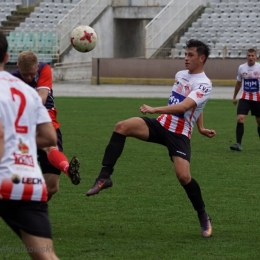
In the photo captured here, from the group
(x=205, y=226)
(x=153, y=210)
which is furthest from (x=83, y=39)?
(x=205, y=226)

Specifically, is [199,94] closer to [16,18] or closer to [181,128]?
[181,128]

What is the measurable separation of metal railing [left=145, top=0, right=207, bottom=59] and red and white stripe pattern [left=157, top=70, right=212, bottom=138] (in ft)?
90.6

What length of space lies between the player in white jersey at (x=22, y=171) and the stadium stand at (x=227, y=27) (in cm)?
3014

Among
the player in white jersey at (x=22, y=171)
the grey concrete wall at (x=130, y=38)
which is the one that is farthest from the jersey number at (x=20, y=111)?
the grey concrete wall at (x=130, y=38)

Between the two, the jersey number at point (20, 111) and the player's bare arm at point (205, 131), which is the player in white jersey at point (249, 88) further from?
the jersey number at point (20, 111)

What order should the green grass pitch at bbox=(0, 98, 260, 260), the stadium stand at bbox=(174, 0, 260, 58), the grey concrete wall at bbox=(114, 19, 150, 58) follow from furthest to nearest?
the grey concrete wall at bbox=(114, 19, 150, 58) < the stadium stand at bbox=(174, 0, 260, 58) < the green grass pitch at bbox=(0, 98, 260, 260)

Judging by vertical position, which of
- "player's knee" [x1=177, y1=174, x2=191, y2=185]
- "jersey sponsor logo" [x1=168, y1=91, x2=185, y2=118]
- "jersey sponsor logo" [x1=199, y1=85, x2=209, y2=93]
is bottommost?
"player's knee" [x1=177, y1=174, x2=191, y2=185]

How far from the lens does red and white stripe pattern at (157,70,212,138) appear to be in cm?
755

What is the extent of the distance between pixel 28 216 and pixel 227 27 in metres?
33.1

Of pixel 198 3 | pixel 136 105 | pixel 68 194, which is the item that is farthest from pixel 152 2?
pixel 68 194

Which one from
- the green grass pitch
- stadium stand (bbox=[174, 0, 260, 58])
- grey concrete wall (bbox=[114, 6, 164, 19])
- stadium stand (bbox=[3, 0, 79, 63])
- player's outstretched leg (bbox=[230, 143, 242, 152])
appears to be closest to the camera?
the green grass pitch

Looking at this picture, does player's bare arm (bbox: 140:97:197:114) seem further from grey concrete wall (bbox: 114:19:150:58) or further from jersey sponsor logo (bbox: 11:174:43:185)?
grey concrete wall (bbox: 114:19:150:58)

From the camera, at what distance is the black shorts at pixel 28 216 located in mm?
4363

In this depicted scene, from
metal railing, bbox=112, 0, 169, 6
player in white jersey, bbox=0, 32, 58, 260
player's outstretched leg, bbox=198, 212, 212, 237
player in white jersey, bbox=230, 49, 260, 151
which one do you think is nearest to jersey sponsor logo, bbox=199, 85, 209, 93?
player's outstretched leg, bbox=198, 212, 212, 237
